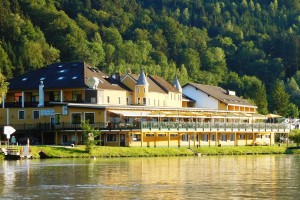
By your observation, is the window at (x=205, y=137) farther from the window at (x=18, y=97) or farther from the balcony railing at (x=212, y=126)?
the window at (x=18, y=97)

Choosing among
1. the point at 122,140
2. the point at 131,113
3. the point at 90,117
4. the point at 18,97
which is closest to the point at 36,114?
the point at 18,97

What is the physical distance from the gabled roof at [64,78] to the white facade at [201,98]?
18.8 m

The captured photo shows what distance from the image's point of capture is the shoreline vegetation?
77750mm

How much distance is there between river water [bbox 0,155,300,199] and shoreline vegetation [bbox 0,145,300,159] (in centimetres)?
578

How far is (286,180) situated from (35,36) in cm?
13165

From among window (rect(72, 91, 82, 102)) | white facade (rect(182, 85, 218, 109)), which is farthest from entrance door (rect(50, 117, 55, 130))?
white facade (rect(182, 85, 218, 109))

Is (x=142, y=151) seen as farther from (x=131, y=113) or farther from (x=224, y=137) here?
(x=224, y=137)

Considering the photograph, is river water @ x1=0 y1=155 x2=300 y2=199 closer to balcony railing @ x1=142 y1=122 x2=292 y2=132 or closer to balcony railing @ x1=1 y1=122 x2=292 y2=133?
balcony railing @ x1=1 y1=122 x2=292 y2=133

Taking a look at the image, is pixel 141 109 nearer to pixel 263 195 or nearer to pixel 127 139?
pixel 127 139

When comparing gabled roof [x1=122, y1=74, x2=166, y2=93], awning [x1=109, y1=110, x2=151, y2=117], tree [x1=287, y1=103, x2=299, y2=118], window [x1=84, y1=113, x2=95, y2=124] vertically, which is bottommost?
window [x1=84, y1=113, x2=95, y2=124]

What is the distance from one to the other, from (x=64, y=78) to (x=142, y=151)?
20.8 m

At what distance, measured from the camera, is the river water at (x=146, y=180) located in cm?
4469

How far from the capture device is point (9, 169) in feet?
200

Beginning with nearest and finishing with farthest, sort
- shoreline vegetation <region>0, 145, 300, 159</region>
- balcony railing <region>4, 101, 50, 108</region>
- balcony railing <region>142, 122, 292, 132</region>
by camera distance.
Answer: shoreline vegetation <region>0, 145, 300, 159</region> → balcony railing <region>142, 122, 292, 132</region> → balcony railing <region>4, 101, 50, 108</region>
